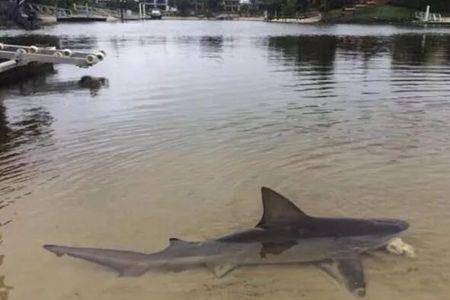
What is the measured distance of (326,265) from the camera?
6.28 meters

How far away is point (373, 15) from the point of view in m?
101

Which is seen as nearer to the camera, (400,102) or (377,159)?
(377,159)

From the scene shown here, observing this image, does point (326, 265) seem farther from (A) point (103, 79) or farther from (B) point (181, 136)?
(A) point (103, 79)

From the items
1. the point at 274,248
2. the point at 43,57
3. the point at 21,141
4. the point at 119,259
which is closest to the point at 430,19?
the point at 43,57

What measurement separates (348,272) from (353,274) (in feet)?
0.21

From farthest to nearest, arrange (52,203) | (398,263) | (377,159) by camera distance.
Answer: (377,159) < (52,203) < (398,263)

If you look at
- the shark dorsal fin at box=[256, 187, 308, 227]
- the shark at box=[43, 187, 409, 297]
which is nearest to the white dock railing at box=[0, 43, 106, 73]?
the shark at box=[43, 187, 409, 297]

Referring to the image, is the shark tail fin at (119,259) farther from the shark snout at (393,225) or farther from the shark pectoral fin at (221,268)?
the shark snout at (393,225)

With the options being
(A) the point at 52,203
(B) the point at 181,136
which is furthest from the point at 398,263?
(B) the point at 181,136

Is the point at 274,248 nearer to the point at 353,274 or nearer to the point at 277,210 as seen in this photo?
the point at 277,210

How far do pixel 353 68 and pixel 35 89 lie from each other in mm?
13375

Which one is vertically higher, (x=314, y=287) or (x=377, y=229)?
(x=377, y=229)

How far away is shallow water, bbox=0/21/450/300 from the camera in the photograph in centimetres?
618

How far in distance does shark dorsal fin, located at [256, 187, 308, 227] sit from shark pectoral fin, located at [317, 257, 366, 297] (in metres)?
0.64
